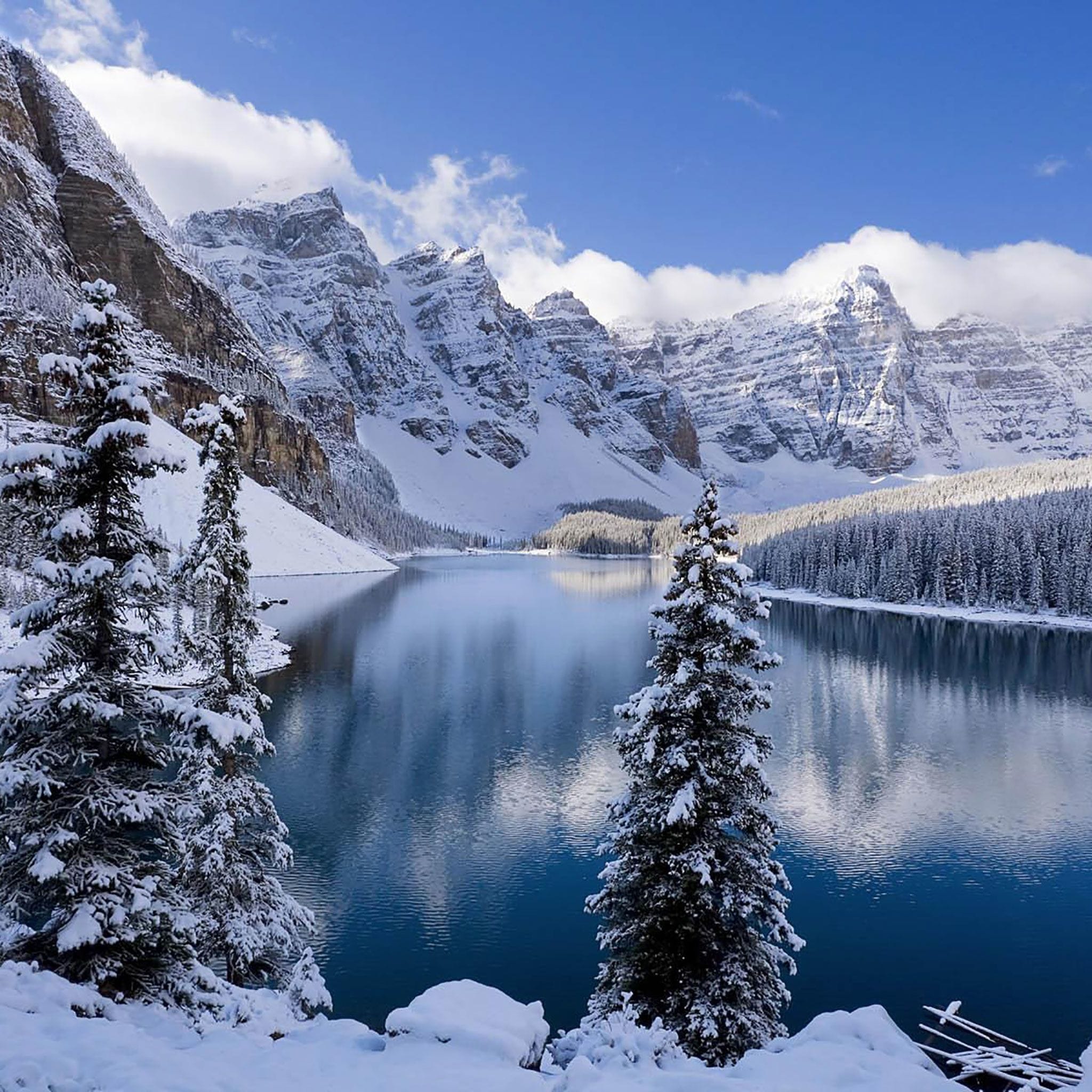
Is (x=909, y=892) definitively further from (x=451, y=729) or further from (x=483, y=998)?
(x=451, y=729)

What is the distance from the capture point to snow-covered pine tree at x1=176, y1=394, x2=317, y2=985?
14.7 metres

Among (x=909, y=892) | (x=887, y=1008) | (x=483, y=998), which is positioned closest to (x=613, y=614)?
(x=909, y=892)

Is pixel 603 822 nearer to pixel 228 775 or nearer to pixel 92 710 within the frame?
pixel 228 775

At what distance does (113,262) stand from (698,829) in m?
179

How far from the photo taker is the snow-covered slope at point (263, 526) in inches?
3875

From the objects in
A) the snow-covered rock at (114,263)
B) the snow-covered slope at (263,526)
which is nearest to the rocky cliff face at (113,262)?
the snow-covered rock at (114,263)

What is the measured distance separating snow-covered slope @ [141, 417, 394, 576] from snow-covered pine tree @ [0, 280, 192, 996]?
81.2 metres

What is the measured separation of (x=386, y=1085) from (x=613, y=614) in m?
87.6

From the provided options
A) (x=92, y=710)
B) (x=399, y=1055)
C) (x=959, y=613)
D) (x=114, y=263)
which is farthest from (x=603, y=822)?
(x=114, y=263)

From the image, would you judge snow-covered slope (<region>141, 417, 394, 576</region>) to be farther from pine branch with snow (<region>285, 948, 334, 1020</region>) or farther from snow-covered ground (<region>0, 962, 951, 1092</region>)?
snow-covered ground (<region>0, 962, 951, 1092</region>)

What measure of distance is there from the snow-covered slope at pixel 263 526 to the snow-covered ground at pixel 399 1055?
8403 cm

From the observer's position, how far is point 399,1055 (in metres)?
8.86

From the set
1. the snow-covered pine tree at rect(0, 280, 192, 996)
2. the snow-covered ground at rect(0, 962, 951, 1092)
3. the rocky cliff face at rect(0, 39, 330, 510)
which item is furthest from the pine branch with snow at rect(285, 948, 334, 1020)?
the rocky cliff face at rect(0, 39, 330, 510)

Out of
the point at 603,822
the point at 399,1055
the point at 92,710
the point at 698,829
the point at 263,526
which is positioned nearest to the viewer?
the point at 399,1055
